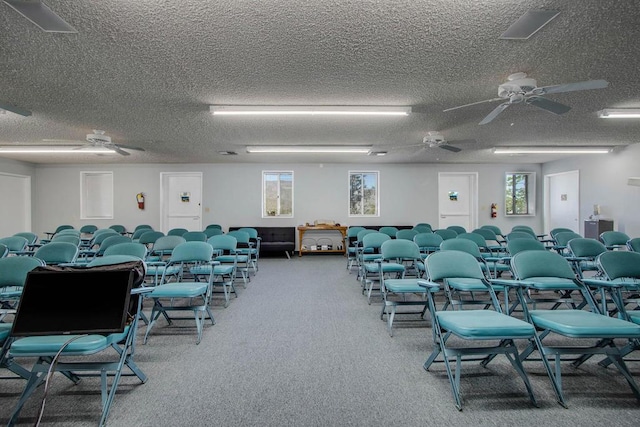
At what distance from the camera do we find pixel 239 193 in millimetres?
10375

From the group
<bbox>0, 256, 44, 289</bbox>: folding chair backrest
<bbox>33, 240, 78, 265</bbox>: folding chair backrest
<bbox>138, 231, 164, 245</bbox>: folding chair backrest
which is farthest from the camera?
<bbox>138, 231, 164, 245</bbox>: folding chair backrest

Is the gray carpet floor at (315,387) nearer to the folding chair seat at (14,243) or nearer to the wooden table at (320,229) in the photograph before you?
the folding chair seat at (14,243)

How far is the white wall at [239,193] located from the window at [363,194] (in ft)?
0.70

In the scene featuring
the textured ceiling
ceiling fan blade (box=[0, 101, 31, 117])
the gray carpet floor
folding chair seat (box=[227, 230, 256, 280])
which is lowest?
the gray carpet floor

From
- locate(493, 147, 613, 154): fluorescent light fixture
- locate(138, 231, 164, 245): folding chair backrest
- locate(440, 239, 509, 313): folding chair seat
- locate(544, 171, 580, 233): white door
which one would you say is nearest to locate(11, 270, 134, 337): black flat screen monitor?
locate(440, 239, 509, 313): folding chair seat

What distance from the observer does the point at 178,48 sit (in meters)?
3.06

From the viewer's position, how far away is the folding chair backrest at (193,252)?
13.8 feet

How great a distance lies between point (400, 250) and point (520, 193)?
27.4 ft

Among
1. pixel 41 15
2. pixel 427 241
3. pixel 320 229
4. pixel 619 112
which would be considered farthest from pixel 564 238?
pixel 41 15

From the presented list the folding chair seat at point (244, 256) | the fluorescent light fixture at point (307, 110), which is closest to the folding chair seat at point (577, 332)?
the fluorescent light fixture at point (307, 110)

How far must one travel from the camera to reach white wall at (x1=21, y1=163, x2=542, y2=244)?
10.3 meters

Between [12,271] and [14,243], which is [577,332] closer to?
[12,271]

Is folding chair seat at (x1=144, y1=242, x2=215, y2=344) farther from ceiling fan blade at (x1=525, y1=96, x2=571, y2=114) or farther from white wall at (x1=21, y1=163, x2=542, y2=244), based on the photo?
white wall at (x1=21, y1=163, x2=542, y2=244)

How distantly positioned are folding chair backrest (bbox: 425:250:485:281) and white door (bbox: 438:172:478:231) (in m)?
8.06
